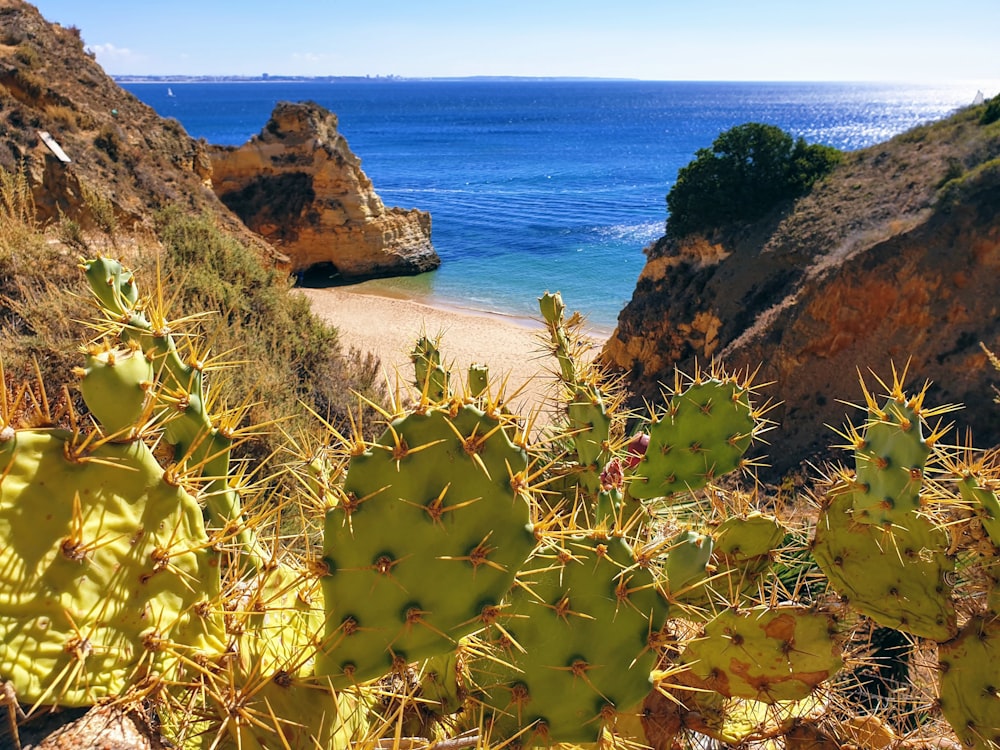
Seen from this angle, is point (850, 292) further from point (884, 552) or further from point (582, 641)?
point (582, 641)

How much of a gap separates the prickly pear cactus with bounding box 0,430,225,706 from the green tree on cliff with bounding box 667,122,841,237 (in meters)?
14.3

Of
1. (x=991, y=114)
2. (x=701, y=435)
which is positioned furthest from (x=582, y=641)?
(x=991, y=114)

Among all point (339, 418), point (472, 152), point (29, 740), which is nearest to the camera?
point (29, 740)

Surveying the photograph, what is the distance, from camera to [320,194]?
2484 centimetres

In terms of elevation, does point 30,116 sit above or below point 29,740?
above

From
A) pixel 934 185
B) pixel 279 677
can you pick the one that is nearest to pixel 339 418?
pixel 279 677

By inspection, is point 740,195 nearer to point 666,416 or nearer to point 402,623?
point 666,416

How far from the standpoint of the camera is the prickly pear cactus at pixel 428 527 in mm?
1384

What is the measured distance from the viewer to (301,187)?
81.7 feet

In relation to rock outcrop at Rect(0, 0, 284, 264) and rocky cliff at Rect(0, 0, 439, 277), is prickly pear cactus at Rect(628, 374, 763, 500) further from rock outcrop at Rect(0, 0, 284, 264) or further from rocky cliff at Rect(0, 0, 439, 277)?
rock outcrop at Rect(0, 0, 284, 264)

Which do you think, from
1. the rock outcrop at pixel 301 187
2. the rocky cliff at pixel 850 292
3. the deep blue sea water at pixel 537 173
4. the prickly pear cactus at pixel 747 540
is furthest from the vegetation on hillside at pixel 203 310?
the rock outcrop at pixel 301 187

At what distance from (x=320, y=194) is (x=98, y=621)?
2540 cm

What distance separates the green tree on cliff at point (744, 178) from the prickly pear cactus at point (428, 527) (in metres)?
14.1

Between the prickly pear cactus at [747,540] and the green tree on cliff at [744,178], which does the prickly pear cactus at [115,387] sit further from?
the green tree on cliff at [744,178]
